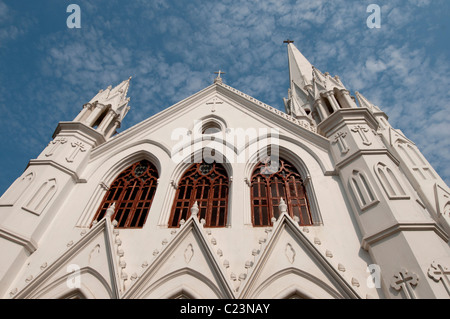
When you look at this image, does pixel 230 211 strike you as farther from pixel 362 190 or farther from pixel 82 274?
pixel 82 274

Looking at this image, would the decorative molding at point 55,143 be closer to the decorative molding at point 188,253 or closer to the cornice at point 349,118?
the decorative molding at point 188,253

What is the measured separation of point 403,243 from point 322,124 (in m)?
5.71

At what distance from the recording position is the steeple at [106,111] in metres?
13.2

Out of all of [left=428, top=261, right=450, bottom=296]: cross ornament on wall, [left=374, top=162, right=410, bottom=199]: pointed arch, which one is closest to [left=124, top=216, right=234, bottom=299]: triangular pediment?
[left=428, top=261, right=450, bottom=296]: cross ornament on wall

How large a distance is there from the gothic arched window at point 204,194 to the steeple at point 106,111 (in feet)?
17.1

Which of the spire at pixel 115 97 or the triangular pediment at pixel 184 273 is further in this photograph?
the spire at pixel 115 97

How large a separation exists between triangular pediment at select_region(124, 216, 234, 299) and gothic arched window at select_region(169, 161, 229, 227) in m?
1.34

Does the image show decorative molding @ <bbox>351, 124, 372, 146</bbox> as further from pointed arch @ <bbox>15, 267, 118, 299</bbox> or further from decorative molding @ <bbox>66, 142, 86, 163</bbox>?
decorative molding @ <bbox>66, 142, 86, 163</bbox>

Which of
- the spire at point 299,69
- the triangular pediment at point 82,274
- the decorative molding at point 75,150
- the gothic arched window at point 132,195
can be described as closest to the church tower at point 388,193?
the triangular pediment at point 82,274

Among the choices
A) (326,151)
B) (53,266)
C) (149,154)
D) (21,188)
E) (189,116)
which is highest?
(189,116)

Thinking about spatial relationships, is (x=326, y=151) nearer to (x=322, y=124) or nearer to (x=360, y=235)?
A: (x=322, y=124)

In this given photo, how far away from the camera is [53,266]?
767cm

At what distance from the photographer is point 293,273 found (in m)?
7.02

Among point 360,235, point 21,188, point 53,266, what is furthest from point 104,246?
point 360,235
